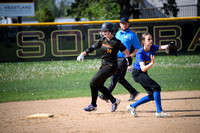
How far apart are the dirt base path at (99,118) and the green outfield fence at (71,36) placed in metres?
8.83

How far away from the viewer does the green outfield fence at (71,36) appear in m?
16.6

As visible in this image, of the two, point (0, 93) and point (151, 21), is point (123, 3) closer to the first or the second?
point (151, 21)

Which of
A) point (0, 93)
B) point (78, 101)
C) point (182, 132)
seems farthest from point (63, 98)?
point (182, 132)

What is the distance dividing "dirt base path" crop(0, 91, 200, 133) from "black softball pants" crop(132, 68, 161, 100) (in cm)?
60

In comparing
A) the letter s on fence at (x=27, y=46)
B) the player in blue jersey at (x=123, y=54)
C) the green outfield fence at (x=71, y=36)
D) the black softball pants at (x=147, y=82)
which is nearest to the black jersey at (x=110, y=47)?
the black softball pants at (x=147, y=82)

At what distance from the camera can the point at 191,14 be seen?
2952cm

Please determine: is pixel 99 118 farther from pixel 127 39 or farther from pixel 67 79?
pixel 67 79

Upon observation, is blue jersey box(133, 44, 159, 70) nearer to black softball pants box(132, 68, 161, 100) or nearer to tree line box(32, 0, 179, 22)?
black softball pants box(132, 68, 161, 100)

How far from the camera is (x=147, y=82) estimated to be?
5684 mm

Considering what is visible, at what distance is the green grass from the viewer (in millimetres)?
9234

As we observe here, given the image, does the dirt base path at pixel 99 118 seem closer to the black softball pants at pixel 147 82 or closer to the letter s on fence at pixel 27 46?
the black softball pants at pixel 147 82

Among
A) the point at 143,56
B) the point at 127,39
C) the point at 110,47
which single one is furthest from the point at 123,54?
the point at 143,56

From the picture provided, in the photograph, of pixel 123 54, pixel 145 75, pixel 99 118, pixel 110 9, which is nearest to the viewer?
pixel 145 75

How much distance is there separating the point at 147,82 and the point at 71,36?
1208 cm
